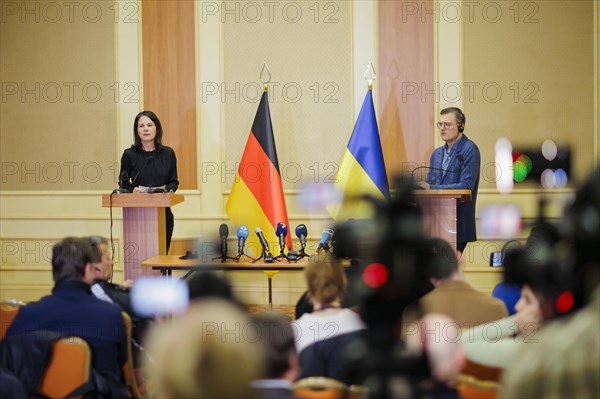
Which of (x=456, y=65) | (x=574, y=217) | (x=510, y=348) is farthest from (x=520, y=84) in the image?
(x=574, y=217)

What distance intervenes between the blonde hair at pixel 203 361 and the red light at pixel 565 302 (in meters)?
0.65

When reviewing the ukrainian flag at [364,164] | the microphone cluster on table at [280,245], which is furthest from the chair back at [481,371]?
the ukrainian flag at [364,164]

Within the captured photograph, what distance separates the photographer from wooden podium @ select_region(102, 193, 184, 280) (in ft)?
18.3

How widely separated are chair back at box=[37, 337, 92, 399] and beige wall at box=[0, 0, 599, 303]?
432 cm

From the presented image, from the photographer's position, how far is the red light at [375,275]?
1522mm

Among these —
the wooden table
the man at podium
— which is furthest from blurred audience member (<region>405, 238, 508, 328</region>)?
the man at podium

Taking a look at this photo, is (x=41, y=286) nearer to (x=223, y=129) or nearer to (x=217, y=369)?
(x=223, y=129)

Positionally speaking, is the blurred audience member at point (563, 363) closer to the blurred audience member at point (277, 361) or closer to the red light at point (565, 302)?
the red light at point (565, 302)

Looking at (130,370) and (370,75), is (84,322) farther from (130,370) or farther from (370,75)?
(370,75)

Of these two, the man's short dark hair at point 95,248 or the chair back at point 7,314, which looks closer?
the man's short dark hair at point 95,248

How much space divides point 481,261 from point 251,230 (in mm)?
2230

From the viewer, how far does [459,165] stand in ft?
18.8

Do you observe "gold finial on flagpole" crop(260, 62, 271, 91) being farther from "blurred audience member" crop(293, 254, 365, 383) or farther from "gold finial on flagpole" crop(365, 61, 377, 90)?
"blurred audience member" crop(293, 254, 365, 383)

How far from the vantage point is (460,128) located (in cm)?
586
